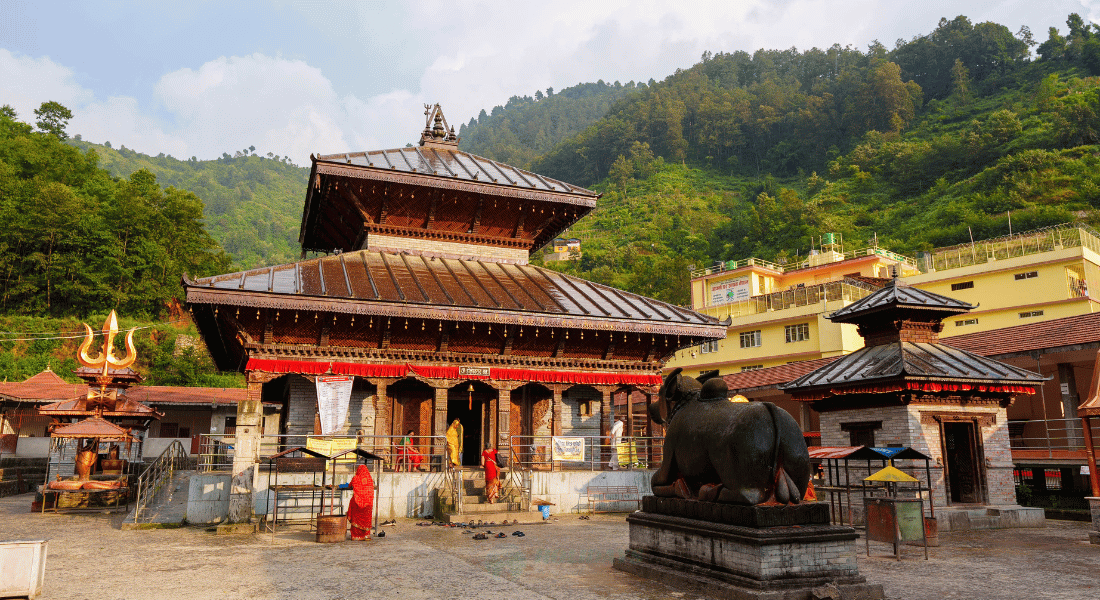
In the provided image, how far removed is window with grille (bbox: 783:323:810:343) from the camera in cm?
4944

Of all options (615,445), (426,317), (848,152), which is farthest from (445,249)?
(848,152)

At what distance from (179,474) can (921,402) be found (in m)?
21.7

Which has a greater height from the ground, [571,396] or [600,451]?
[571,396]

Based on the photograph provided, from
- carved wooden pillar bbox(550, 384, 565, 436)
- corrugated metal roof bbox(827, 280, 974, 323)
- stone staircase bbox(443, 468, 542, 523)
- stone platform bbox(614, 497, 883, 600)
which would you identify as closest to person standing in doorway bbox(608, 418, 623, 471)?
carved wooden pillar bbox(550, 384, 565, 436)

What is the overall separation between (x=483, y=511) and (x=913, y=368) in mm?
11820

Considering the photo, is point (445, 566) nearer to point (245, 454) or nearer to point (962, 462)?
point (245, 454)

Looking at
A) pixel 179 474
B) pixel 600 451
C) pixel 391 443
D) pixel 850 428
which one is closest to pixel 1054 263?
pixel 850 428

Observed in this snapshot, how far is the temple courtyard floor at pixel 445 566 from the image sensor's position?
9258 mm

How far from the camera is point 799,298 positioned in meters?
51.0

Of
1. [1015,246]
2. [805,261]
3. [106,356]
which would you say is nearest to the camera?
[106,356]

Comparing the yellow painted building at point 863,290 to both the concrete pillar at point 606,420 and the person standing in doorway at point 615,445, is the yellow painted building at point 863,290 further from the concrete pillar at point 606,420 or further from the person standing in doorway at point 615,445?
the person standing in doorway at point 615,445

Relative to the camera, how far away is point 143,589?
9.45m

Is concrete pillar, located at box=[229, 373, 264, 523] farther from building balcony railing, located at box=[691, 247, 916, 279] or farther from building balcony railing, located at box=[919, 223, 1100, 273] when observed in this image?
building balcony railing, located at box=[691, 247, 916, 279]

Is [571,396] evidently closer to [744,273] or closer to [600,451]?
[600,451]
